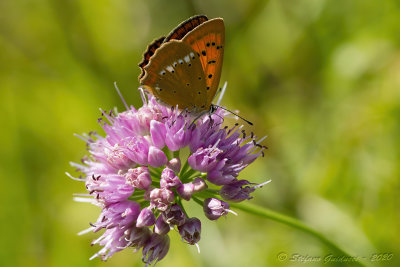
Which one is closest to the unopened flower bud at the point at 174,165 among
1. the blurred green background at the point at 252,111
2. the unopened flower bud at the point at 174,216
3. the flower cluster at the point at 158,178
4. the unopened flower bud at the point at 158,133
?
the flower cluster at the point at 158,178

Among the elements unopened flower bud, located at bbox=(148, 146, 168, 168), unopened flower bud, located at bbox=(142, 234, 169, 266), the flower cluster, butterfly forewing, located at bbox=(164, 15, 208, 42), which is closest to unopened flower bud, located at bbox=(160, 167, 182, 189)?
the flower cluster

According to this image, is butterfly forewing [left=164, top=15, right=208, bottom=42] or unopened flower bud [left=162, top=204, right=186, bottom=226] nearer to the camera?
unopened flower bud [left=162, top=204, right=186, bottom=226]

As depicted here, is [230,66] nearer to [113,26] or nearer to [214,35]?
[113,26]

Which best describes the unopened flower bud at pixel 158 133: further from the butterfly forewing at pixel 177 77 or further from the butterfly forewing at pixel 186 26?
the butterfly forewing at pixel 186 26

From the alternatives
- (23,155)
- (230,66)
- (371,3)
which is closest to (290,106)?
(230,66)
